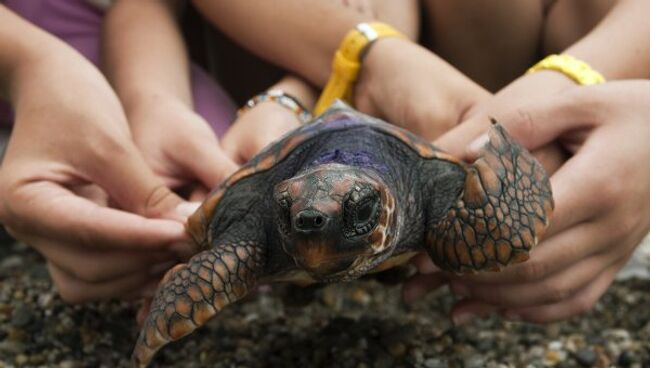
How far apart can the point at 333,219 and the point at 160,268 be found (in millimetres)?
411

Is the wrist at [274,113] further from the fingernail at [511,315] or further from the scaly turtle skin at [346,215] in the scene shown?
the fingernail at [511,315]

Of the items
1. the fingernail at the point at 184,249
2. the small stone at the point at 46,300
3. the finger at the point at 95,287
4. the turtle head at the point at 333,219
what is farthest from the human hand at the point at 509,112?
the small stone at the point at 46,300

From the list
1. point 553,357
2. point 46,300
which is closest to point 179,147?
point 46,300

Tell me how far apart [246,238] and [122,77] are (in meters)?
0.61

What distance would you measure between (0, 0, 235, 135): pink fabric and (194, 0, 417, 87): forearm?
0.53ft

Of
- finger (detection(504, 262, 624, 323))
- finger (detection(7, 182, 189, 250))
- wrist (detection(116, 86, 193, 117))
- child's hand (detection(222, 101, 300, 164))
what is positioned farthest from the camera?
wrist (detection(116, 86, 193, 117))

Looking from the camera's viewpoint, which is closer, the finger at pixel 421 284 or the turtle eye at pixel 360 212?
the turtle eye at pixel 360 212

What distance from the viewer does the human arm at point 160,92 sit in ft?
3.31

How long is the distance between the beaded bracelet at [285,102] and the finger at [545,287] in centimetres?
43

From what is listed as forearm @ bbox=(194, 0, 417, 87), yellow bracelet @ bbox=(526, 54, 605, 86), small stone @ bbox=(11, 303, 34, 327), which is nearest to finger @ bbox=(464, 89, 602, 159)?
yellow bracelet @ bbox=(526, 54, 605, 86)

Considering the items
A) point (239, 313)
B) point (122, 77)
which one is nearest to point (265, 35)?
point (122, 77)

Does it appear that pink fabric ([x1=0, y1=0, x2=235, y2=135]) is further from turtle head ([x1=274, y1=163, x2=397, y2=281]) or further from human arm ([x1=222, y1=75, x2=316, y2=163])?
turtle head ([x1=274, y1=163, x2=397, y2=281])

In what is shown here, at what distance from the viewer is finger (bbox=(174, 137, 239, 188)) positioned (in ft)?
3.17

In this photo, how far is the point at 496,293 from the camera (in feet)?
2.97
